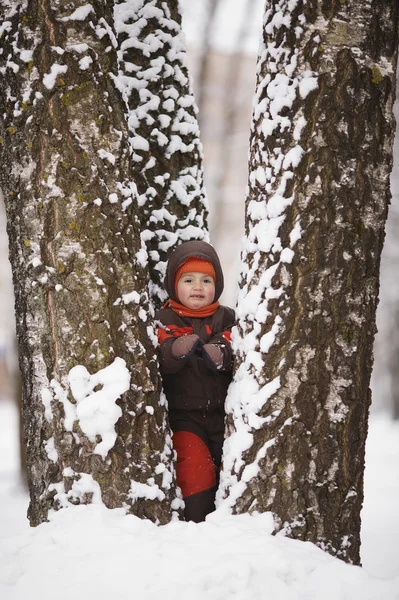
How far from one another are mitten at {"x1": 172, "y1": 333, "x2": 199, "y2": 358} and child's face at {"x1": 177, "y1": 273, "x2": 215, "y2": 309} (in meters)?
0.47

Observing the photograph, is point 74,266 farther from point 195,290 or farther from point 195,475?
point 195,475

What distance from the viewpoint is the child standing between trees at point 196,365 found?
2.70 meters

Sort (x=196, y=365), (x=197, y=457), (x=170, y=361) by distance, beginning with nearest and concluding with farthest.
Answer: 1. (x=170, y=361)
2. (x=197, y=457)
3. (x=196, y=365)

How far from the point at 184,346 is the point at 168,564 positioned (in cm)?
108

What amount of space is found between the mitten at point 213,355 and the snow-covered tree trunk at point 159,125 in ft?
2.61

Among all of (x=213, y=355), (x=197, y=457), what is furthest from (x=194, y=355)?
(x=197, y=457)

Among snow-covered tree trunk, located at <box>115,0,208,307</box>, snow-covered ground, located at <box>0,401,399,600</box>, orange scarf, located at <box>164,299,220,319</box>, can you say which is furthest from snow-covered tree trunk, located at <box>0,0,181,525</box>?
snow-covered tree trunk, located at <box>115,0,208,307</box>

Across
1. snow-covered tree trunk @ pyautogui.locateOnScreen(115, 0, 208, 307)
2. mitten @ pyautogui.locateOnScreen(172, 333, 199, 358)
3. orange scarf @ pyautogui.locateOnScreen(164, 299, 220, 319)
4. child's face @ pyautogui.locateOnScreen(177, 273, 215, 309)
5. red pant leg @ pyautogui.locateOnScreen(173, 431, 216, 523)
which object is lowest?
red pant leg @ pyautogui.locateOnScreen(173, 431, 216, 523)

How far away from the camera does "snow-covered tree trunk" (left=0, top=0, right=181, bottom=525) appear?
212cm

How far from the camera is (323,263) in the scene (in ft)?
6.97

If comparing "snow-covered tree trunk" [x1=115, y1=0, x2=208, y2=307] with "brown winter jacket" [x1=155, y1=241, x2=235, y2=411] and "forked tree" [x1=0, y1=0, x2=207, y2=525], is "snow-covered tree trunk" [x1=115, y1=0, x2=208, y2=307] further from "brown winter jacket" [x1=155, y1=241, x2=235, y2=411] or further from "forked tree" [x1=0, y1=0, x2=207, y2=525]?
"forked tree" [x1=0, y1=0, x2=207, y2=525]

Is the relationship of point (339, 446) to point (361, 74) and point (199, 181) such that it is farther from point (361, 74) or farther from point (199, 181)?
point (199, 181)

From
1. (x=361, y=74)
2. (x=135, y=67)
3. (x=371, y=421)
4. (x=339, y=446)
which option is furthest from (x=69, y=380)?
(x=371, y=421)

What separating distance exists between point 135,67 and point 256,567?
294 centimetres
